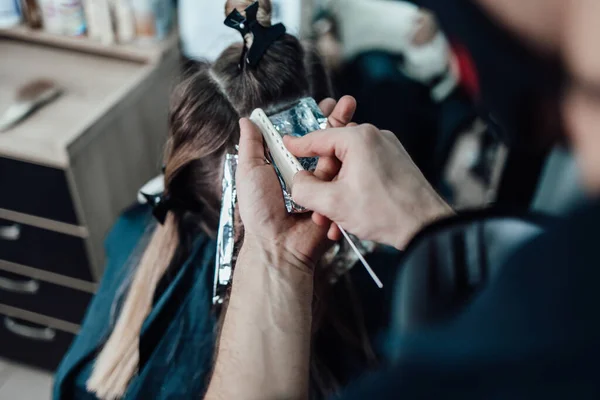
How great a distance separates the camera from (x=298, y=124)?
0.68 meters

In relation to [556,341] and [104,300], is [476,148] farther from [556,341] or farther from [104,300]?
[556,341]

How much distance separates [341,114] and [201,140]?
0.23 metres

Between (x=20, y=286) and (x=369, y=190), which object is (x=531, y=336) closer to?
(x=369, y=190)

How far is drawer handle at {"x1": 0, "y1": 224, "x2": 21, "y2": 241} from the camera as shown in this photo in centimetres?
119

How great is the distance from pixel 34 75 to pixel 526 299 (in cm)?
126

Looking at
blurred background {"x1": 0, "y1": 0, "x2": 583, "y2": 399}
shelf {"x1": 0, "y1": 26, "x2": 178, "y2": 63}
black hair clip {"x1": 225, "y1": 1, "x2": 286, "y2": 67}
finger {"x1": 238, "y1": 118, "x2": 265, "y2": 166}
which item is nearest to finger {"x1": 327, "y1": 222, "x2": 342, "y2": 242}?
finger {"x1": 238, "y1": 118, "x2": 265, "y2": 166}

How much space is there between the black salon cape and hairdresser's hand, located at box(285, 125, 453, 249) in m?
0.27

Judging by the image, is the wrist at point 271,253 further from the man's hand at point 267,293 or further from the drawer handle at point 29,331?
the drawer handle at point 29,331

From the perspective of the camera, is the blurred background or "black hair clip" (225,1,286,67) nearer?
"black hair clip" (225,1,286,67)

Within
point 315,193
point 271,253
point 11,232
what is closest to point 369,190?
point 315,193

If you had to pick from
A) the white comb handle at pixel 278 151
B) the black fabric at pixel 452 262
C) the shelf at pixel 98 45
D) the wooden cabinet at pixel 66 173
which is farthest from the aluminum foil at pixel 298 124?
the shelf at pixel 98 45

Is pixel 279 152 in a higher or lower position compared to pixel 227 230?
higher

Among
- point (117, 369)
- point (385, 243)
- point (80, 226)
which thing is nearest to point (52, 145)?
point (80, 226)

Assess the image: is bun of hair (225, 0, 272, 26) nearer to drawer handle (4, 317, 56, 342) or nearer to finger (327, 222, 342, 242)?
finger (327, 222, 342, 242)
